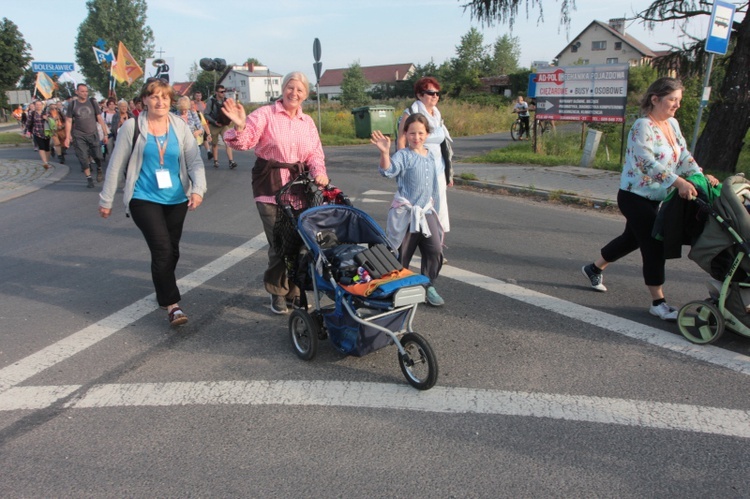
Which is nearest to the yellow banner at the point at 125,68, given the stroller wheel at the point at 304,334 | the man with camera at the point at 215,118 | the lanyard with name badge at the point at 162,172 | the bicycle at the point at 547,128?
the man with camera at the point at 215,118

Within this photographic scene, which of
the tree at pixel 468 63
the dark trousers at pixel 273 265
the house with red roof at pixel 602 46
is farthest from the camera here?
the house with red roof at pixel 602 46

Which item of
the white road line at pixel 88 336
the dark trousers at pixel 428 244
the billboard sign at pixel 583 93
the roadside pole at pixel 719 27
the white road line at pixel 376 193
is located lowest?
the white road line at pixel 88 336

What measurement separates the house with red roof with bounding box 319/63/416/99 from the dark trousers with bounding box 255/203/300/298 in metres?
111

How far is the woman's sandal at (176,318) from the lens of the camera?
15.1ft

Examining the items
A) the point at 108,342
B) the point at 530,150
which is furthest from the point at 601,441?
the point at 530,150

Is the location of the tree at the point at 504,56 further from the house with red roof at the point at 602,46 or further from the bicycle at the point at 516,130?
the bicycle at the point at 516,130

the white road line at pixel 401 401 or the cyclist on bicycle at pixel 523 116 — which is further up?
the cyclist on bicycle at pixel 523 116

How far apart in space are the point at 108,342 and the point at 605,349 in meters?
3.76

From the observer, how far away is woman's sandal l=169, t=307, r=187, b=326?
4.61m

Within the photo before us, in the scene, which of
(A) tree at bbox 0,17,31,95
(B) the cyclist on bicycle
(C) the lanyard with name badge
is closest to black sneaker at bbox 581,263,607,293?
(C) the lanyard with name badge

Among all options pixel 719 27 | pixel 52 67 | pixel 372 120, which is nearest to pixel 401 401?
pixel 719 27

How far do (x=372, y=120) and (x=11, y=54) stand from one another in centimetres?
6049

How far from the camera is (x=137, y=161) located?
4.48 meters

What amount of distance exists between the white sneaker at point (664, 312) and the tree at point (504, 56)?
86.4 meters
